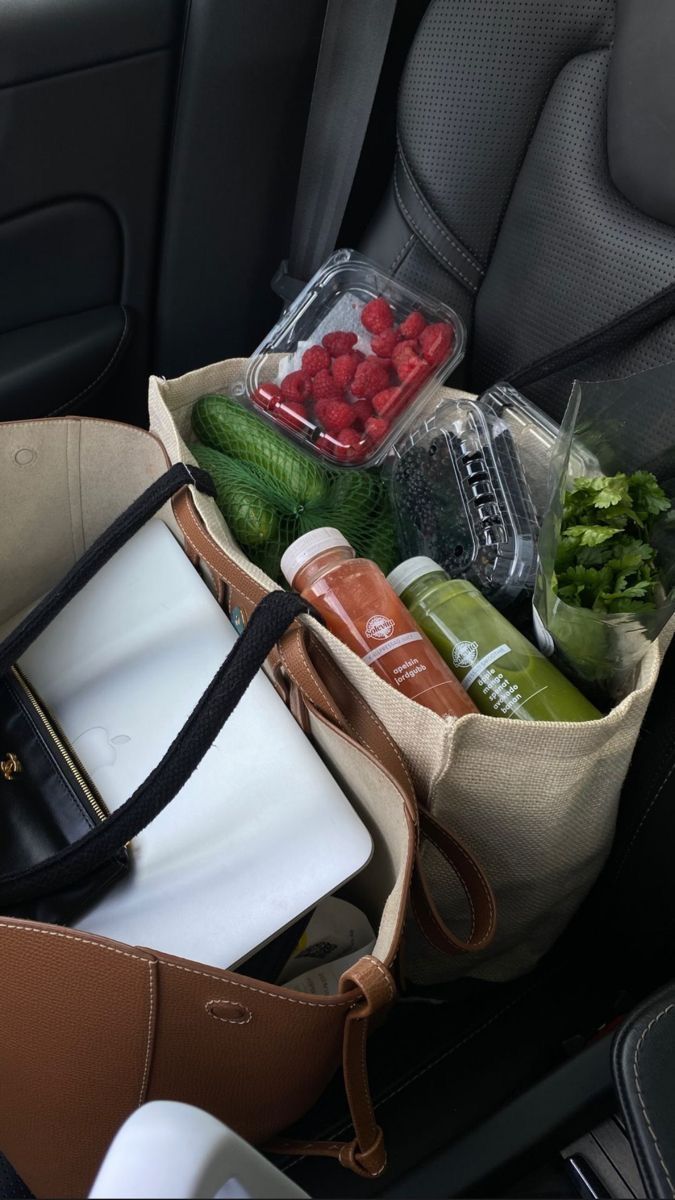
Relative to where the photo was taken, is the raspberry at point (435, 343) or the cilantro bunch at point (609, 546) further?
the raspberry at point (435, 343)

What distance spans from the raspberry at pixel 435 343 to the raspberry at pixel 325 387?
100 millimetres

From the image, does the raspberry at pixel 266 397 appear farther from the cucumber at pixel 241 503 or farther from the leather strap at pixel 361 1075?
the leather strap at pixel 361 1075

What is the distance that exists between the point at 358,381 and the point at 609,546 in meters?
0.34

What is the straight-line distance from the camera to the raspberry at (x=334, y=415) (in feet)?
3.31

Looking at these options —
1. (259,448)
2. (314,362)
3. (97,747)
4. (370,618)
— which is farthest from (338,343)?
(97,747)

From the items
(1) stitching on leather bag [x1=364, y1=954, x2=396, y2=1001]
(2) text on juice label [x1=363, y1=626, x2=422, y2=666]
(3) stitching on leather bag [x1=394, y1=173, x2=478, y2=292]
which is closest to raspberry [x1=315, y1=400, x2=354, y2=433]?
(3) stitching on leather bag [x1=394, y1=173, x2=478, y2=292]

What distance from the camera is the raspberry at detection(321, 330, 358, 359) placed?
104 cm

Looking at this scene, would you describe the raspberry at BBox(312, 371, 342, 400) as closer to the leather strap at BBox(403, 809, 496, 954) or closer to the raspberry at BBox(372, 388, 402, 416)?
the raspberry at BBox(372, 388, 402, 416)

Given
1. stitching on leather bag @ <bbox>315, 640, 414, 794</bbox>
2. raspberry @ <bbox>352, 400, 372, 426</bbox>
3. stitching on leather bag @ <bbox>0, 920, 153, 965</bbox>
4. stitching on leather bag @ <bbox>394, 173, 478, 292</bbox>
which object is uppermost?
stitching on leather bag @ <bbox>394, 173, 478, 292</bbox>

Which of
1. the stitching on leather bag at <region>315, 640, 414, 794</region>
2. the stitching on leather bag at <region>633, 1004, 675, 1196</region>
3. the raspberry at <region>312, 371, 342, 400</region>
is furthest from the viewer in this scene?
the raspberry at <region>312, 371, 342, 400</region>

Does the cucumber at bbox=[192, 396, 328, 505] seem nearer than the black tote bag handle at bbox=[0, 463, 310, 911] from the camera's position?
No

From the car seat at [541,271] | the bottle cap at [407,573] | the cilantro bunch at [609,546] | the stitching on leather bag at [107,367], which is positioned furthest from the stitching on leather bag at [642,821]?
the stitching on leather bag at [107,367]

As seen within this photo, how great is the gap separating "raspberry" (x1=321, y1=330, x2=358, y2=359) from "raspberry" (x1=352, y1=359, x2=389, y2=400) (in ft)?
0.11

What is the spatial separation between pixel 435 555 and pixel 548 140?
44 cm
